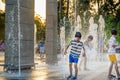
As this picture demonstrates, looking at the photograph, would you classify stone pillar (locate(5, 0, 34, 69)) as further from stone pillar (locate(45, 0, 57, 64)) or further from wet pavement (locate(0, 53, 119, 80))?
stone pillar (locate(45, 0, 57, 64))

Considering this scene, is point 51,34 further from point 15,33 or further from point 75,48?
point 75,48

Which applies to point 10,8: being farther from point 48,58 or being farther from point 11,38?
point 48,58

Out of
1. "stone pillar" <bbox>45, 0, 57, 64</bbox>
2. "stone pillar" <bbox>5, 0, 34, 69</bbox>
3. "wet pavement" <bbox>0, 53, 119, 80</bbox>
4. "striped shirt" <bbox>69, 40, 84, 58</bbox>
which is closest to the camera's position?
"striped shirt" <bbox>69, 40, 84, 58</bbox>

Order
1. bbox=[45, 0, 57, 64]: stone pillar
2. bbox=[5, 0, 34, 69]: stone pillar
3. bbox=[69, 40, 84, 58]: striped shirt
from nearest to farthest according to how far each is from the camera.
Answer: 1. bbox=[69, 40, 84, 58]: striped shirt
2. bbox=[5, 0, 34, 69]: stone pillar
3. bbox=[45, 0, 57, 64]: stone pillar

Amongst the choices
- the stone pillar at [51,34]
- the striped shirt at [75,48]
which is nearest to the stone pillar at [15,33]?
the striped shirt at [75,48]

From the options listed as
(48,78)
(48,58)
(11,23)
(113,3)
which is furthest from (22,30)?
(113,3)

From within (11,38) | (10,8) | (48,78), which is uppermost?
(10,8)

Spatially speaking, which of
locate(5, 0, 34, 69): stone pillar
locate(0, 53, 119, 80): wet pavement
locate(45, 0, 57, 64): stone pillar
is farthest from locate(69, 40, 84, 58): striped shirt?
locate(45, 0, 57, 64): stone pillar

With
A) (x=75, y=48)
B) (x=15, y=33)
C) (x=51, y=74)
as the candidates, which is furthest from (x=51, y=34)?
(x=75, y=48)

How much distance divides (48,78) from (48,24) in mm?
11531

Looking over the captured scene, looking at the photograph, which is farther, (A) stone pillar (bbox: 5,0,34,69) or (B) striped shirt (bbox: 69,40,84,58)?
(A) stone pillar (bbox: 5,0,34,69)

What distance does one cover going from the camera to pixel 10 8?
66.8 ft

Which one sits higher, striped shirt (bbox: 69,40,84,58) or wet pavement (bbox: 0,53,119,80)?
striped shirt (bbox: 69,40,84,58)

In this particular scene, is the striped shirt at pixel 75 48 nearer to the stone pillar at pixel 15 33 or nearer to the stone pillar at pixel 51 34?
the stone pillar at pixel 15 33
